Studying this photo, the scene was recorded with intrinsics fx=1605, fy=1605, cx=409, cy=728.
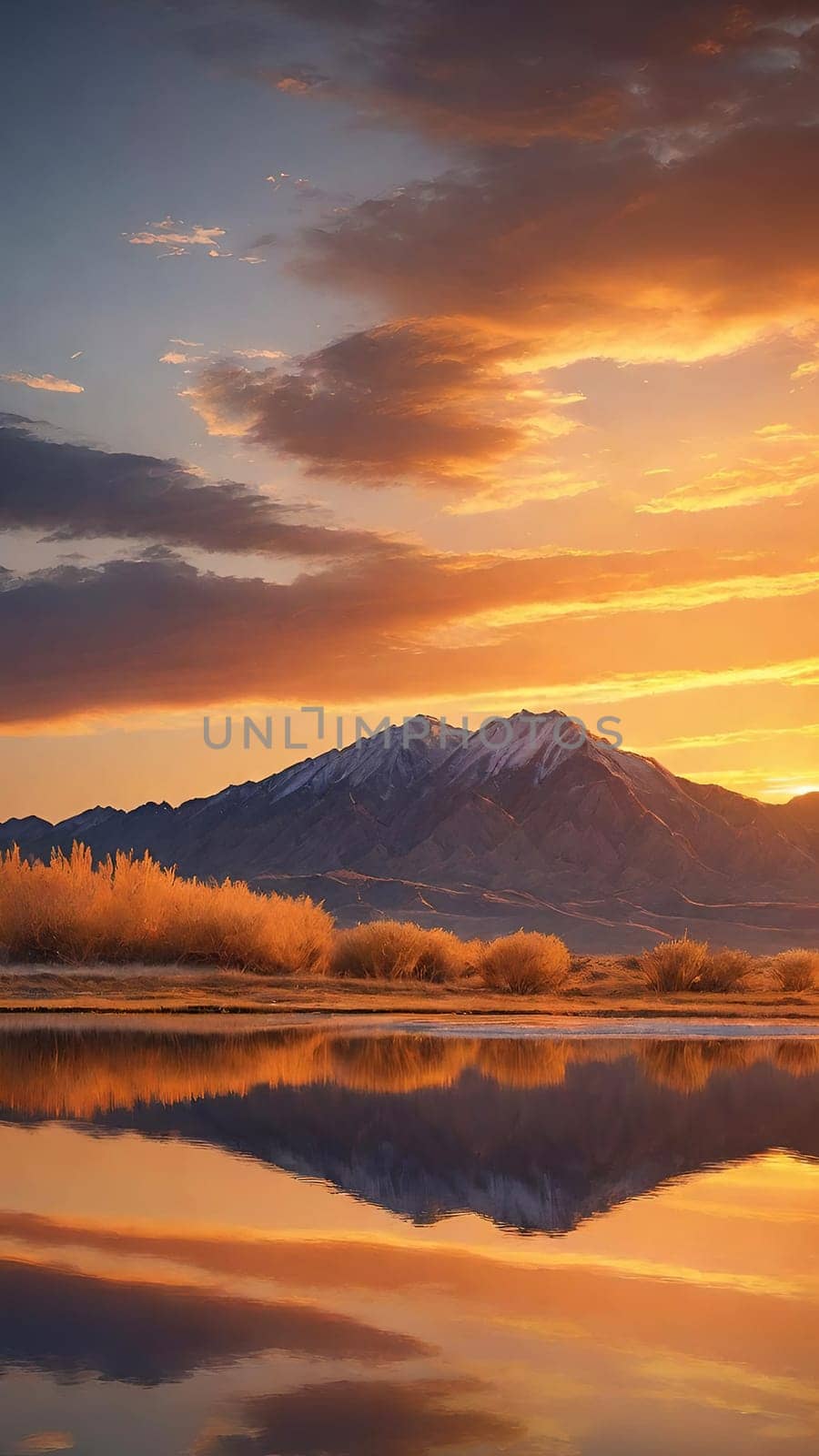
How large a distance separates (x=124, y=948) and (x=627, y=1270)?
26.2 metres

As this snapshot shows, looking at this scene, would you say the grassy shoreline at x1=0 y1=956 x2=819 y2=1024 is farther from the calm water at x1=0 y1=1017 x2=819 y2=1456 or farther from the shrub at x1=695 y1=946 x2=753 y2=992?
the calm water at x1=0 y1=1017 x2=819 y2=1456

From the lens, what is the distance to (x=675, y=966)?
35.8m

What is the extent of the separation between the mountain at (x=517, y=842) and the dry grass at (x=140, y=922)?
232 feet

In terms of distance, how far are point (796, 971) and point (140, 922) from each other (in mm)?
15141

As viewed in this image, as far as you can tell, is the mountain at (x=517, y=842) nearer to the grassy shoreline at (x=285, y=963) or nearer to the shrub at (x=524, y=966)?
the grassy shoreline at (x=285, y=963)

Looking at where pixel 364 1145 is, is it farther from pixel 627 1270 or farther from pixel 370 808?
pixel 370 808

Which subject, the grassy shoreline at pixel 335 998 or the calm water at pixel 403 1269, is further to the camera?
the grassy shoreline at pixel 335 998

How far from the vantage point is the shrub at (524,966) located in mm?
35656

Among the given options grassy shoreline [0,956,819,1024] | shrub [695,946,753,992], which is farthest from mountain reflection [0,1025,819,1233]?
shrub [695,946,753,992]

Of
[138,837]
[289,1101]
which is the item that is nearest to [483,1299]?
[289,1101]

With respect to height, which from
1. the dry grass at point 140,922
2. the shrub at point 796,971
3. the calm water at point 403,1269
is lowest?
the shrub at point 796,971

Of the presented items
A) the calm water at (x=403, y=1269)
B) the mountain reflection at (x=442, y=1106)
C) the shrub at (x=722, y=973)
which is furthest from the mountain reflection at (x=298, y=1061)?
the shrub at (x=722, y=973)

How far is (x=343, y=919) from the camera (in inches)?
4274

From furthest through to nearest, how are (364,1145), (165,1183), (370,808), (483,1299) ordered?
1. (370,808)
2. (364,1145)
3. (165,1183)
4. (483,1299)
